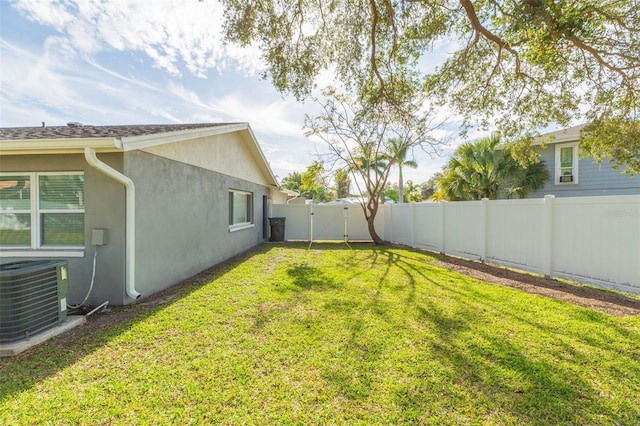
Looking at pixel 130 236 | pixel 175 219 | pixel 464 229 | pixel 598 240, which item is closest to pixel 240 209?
pixel 175 219

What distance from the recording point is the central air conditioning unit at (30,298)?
3490 millimetres

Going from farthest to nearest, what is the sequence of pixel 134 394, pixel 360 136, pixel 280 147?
pixel 280 147 < pixel 360 136 < pixel 134 394

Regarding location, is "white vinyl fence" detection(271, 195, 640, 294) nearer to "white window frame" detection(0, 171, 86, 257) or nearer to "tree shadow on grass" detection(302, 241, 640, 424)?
"tree shadow on grass" detection(302, 241, 640, 424)

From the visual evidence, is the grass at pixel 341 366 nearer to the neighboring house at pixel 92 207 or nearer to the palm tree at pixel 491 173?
the neighboring house at pixel 92 207

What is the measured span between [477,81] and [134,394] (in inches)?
381

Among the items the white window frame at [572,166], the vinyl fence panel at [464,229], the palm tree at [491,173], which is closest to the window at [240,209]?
the vinyl fence panel at [464,229]

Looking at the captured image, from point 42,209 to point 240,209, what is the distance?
6538 mm

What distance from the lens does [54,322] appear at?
13.3ft

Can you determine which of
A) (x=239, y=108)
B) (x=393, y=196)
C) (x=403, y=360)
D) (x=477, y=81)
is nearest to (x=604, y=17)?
(x=477, y=81)

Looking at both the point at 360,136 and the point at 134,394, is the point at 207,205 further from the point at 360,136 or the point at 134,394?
the point at 360,136

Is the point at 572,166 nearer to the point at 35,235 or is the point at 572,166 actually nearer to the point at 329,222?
the point at 329,222

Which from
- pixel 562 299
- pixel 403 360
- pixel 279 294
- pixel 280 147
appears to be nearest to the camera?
pixel 403 360

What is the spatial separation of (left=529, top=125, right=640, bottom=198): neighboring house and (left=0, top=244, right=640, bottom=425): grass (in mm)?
11258

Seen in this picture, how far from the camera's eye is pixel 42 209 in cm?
511
